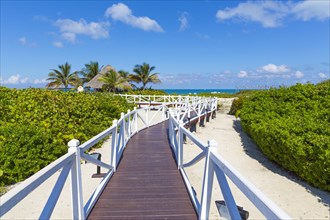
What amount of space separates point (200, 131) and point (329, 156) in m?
10.2

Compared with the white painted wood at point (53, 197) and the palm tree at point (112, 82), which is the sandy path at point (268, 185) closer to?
the white painted wood at point (53, 197)

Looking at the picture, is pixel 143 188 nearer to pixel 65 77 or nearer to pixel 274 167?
pixel 274 167

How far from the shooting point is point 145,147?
828 cm

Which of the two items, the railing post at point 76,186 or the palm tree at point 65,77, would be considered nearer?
the railing post at point 76,186

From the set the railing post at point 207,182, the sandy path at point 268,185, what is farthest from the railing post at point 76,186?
the sandy path at point 268,185

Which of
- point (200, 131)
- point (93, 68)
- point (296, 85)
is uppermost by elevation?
point (93, 68)

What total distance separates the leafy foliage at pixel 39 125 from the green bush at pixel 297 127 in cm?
687

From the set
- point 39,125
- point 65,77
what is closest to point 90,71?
point 65,77

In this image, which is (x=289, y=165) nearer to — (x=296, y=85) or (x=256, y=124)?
(x=256, y=124)

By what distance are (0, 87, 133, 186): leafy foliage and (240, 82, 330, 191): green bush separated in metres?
6.87

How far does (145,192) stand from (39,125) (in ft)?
19.5

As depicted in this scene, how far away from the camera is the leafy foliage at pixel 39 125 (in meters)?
6.81

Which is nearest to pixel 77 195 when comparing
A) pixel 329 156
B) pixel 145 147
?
pixel 145 147

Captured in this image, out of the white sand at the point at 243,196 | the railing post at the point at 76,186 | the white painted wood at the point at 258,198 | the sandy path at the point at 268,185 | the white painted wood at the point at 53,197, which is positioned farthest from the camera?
the sandy path at the point at 268,185
